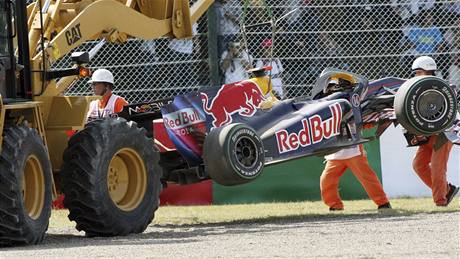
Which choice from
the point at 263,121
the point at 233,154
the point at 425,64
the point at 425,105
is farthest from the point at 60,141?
the point at 425,64

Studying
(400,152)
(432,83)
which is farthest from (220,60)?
(432,83)

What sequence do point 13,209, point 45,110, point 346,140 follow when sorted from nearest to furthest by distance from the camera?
1. point 13,209
2. point 45,110
3. point 346,140

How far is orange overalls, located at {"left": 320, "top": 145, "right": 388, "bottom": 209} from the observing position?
13.7 meters

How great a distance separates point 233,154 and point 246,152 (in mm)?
297

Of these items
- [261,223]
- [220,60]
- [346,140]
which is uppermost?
[220,60]

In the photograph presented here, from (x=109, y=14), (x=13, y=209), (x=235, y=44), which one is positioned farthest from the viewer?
(x=235, y=44)

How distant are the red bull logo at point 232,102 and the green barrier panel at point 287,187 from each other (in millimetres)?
3557

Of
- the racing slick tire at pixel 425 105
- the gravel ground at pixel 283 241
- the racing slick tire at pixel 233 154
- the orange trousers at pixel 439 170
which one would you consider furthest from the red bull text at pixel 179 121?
the orange trousers at pixel 439 170

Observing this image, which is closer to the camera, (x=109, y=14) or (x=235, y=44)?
(x=109, y=14)

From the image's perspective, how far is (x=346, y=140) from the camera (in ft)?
42.5

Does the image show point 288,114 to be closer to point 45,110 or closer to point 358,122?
point 358,122

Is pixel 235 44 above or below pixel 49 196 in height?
above

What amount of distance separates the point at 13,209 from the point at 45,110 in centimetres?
181

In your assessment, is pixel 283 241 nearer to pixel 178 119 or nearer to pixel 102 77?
pixel 178 119
